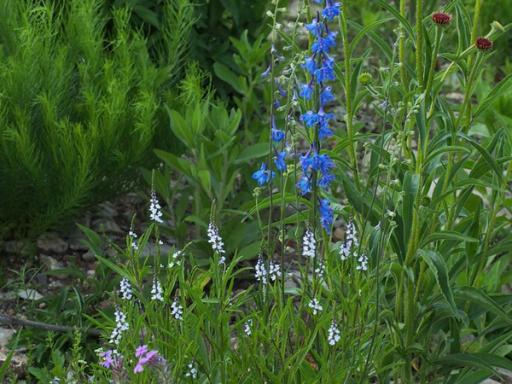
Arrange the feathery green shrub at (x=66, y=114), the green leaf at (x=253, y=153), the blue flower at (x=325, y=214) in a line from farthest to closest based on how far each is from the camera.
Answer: the green leaf at (x=253, y=153) → the feathery green shrub at (x=66, y=114) → the blue flower at (x=325, y=214)

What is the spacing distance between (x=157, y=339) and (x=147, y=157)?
1.61 m

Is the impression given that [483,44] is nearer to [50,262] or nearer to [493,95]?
[493,95]

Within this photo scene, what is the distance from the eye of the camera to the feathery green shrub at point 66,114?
3.65 meters

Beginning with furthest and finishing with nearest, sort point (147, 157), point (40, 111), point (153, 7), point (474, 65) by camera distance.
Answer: point (153, 7) → point (147, 157) → point (40, 111) → point (474, 65)

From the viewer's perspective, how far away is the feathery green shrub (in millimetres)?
3652

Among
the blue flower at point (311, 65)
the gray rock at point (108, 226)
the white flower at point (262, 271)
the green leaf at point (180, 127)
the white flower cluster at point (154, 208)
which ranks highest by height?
the green leaf at point (180, 127)

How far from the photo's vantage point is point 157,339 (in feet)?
8.41

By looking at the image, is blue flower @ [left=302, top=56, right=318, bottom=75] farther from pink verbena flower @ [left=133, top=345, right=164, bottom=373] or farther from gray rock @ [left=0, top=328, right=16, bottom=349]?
gray rock @ [left=0, top=328, right=16, bottom=349]

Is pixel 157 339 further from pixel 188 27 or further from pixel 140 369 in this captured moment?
pixel 188 27

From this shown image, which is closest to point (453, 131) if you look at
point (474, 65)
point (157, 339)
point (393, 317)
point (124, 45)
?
point (474, 65)

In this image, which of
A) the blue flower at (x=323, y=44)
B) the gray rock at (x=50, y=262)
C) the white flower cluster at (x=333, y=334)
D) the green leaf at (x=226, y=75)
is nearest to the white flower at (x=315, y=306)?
the white flower cluster at (x=333, y=334)

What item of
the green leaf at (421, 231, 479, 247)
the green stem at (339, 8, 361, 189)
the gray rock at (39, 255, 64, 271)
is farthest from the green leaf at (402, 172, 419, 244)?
the gray rock at (39, 255, 64, 271)

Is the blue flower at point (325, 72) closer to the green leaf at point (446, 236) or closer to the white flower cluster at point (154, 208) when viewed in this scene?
the white flower cluster at point (154, 208)

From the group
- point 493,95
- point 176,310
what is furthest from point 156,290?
point 493,95
